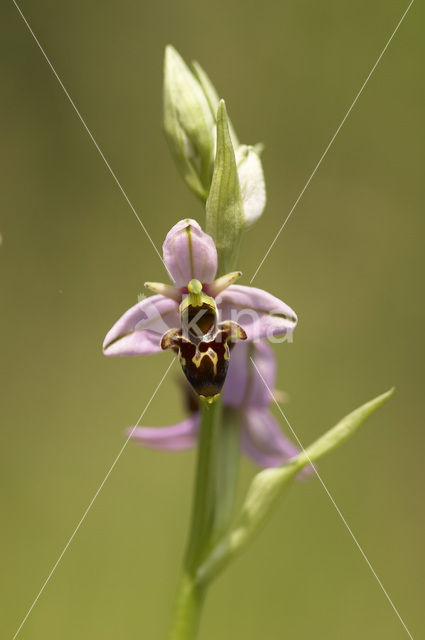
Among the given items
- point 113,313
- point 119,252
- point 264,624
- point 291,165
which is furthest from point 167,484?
point 291,165

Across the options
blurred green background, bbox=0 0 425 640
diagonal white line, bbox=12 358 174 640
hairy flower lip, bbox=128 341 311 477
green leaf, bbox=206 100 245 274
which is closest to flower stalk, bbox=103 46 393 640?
green leaf, bbox=206 100 245 274

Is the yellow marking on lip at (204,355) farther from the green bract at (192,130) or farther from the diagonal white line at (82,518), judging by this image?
the diagonal white line at (82,518)

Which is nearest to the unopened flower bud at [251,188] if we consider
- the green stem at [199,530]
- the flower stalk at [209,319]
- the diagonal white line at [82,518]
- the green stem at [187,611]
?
the flower stalk at [209,319]

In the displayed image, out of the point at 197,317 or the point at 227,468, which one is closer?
the point at 197,317

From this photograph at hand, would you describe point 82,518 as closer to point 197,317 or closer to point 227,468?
point 227,468

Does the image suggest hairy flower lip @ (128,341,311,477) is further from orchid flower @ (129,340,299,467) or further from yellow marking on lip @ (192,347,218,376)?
yellow marking on lip @ (192,347,218,376)

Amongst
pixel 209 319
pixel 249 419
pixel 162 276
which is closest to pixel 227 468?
pixel 249 419

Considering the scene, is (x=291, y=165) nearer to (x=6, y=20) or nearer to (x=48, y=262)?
(x=48, y=262)
